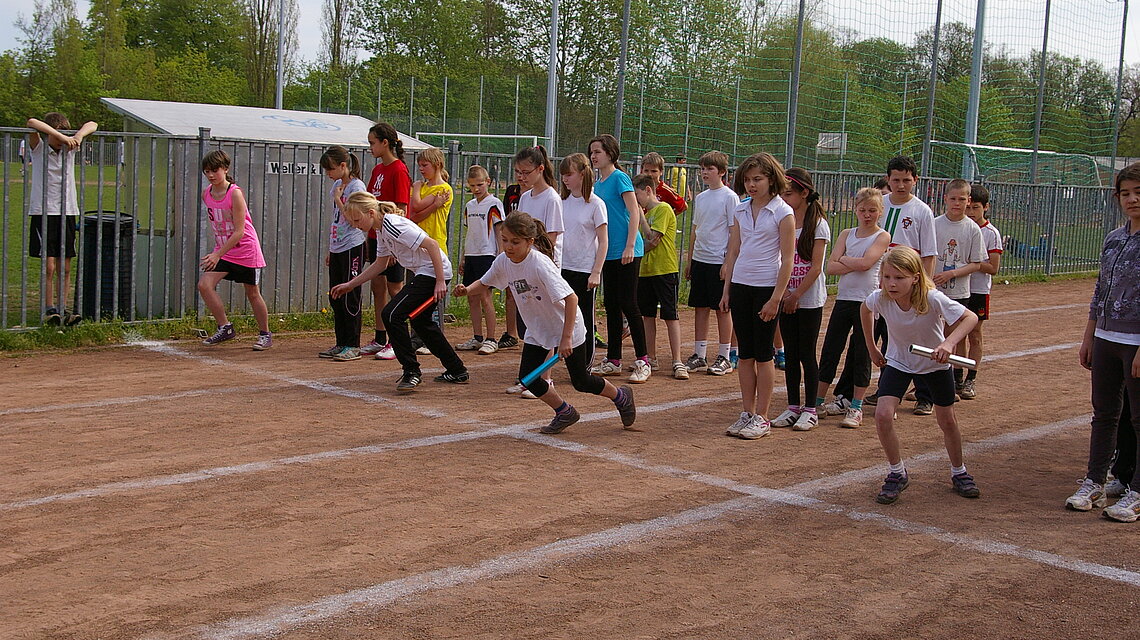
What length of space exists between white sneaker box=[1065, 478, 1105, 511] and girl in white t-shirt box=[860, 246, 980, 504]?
50 cm

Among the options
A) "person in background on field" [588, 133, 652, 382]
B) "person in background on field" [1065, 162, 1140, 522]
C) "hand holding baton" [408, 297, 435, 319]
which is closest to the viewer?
"person in background on field" [1065, 162, 1140, 522]

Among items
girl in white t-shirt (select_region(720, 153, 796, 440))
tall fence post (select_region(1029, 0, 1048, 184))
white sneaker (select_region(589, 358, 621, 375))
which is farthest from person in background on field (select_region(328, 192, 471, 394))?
tall fence post (select_region(1029, 0, 1048, 184))

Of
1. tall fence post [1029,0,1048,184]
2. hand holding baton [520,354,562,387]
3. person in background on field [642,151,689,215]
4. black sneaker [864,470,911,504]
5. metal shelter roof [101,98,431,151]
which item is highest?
tall fence post [1029,0,1048,184]

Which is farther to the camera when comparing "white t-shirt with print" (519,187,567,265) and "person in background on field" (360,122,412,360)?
"person in background on field" (360,122,412,360)

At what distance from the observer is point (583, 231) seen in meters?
9.10

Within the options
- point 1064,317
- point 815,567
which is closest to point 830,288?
point 1064,317

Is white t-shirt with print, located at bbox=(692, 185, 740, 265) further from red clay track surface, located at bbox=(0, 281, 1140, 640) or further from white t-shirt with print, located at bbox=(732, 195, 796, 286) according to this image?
white t-shirt with print, located at bbox=(732, 195, 796, 286)

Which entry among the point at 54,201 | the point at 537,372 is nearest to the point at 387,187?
the point at 54,201

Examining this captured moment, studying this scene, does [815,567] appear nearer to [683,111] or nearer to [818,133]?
[818,133]

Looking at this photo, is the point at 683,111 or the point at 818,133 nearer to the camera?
the point at 818,133

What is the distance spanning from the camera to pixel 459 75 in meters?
61.8

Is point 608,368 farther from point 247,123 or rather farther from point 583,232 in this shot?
point 247,123

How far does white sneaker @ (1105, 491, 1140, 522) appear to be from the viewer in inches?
231

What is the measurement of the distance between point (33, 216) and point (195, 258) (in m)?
1.57
